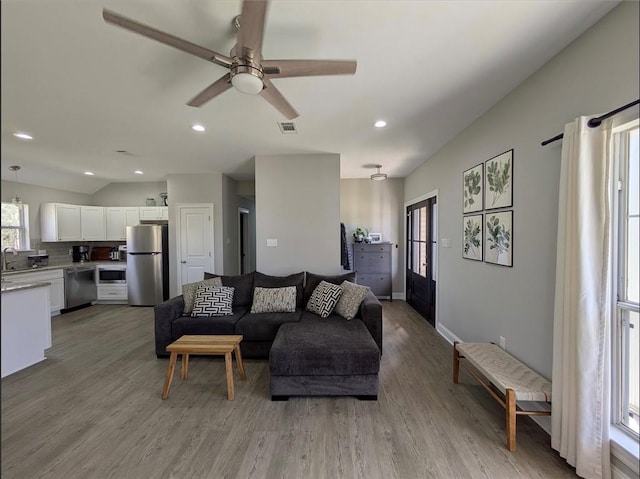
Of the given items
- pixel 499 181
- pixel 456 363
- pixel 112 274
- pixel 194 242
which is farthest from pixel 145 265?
pixel 499 181

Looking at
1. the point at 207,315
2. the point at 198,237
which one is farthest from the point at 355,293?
the point at 198,237

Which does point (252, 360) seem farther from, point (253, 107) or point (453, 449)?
point (253, 107)

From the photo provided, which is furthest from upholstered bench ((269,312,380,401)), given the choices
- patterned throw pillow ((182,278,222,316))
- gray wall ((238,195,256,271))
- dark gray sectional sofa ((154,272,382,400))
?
gray wall ((238,195,256,271))

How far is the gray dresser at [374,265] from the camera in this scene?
19.3 ft

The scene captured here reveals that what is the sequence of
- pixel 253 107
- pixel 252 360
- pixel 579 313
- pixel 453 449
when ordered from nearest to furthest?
pixel 579 313
pixel 453 449
pixel 253 107
pixel 252 360

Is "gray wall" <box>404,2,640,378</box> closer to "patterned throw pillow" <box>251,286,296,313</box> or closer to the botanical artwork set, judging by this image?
the botanical artwork set

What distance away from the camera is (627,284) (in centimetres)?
165

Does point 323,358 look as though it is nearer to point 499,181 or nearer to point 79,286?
point 499,181

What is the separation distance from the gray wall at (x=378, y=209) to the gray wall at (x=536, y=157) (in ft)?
8.81

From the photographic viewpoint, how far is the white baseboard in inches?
142

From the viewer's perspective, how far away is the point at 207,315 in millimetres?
3389

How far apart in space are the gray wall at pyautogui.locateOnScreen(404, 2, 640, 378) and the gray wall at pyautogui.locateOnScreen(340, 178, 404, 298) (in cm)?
268

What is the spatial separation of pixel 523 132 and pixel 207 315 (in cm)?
353

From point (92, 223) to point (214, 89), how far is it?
483 cm
